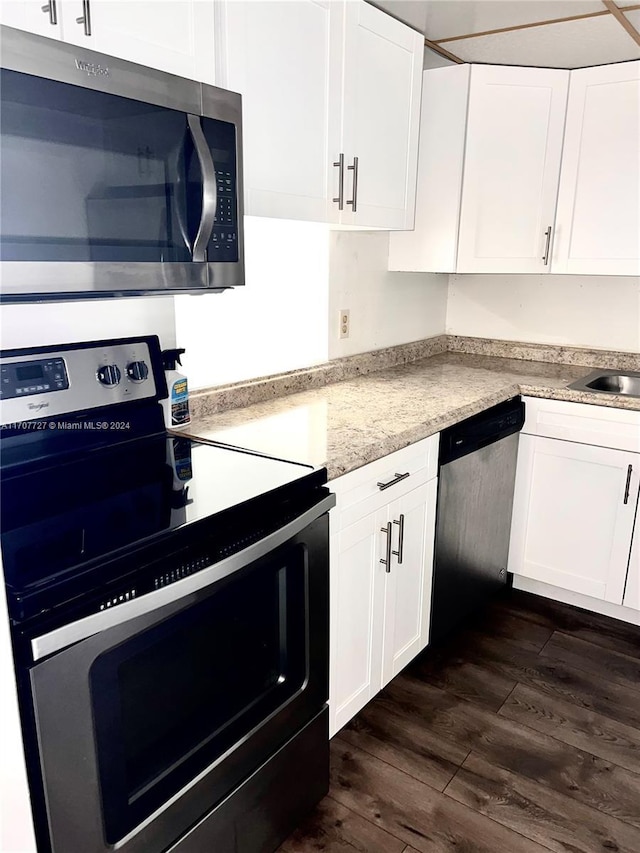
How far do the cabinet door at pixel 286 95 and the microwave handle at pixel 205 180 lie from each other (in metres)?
0.27

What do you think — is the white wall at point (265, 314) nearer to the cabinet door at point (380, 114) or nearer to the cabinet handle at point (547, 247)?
the cabinet door at point (380, 114)

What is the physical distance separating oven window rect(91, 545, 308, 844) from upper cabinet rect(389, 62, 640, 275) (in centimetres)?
167

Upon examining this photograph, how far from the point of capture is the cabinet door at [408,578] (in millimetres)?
1871

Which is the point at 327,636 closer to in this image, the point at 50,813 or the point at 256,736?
the point at 256,736

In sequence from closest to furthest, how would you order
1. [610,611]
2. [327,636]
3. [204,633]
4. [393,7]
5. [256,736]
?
1. [204,633]
2. [256,736]
3. [327,636]
4. [393,7]
5. [610,611]

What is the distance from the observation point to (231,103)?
130 cm

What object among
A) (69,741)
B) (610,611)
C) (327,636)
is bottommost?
(610,611)

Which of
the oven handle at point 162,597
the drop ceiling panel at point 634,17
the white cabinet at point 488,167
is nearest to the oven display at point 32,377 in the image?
the oven handle at point 162,597

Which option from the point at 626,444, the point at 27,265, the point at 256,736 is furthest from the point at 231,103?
the point at 626,444

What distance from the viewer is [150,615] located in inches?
41.4

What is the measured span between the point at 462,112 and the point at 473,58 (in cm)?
18

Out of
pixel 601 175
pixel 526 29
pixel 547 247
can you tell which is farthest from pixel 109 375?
pixel 601 175

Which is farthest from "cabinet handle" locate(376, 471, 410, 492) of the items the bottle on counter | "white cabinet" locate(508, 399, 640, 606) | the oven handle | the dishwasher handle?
"white cabinet" locate(508, 399, 640, 606)

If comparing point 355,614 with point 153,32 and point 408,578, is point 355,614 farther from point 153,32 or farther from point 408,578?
point 153,32
